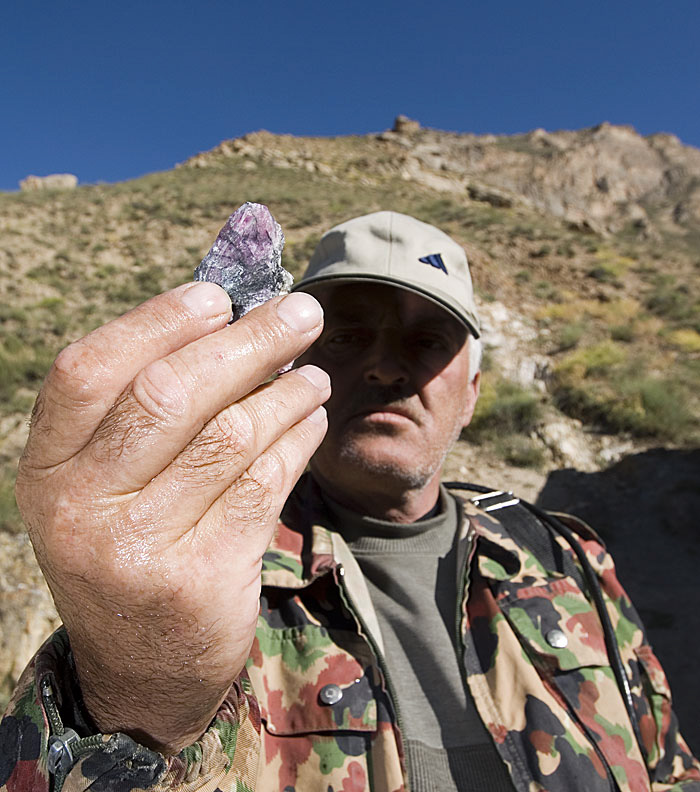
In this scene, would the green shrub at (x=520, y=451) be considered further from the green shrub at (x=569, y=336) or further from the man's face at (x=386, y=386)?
the man's face at (x=386, y=386)

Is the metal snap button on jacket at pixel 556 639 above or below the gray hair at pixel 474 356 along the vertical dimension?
below

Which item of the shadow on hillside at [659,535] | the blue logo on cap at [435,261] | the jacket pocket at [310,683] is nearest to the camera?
the jacket pocket at [310,683]

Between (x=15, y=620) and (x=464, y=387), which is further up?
(x=464, y=387)

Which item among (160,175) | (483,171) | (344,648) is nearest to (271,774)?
(344,648)

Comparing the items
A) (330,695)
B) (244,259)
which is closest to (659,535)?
(330,695)

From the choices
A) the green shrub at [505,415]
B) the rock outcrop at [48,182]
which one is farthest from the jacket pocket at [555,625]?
the rock outcrop at [48,182]

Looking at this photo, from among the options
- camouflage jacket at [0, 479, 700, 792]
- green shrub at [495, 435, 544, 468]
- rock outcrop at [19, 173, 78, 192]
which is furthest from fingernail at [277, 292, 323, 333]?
rock outcrop at [19, 173, 78, 192]

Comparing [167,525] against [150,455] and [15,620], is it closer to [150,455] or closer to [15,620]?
[150,455]
